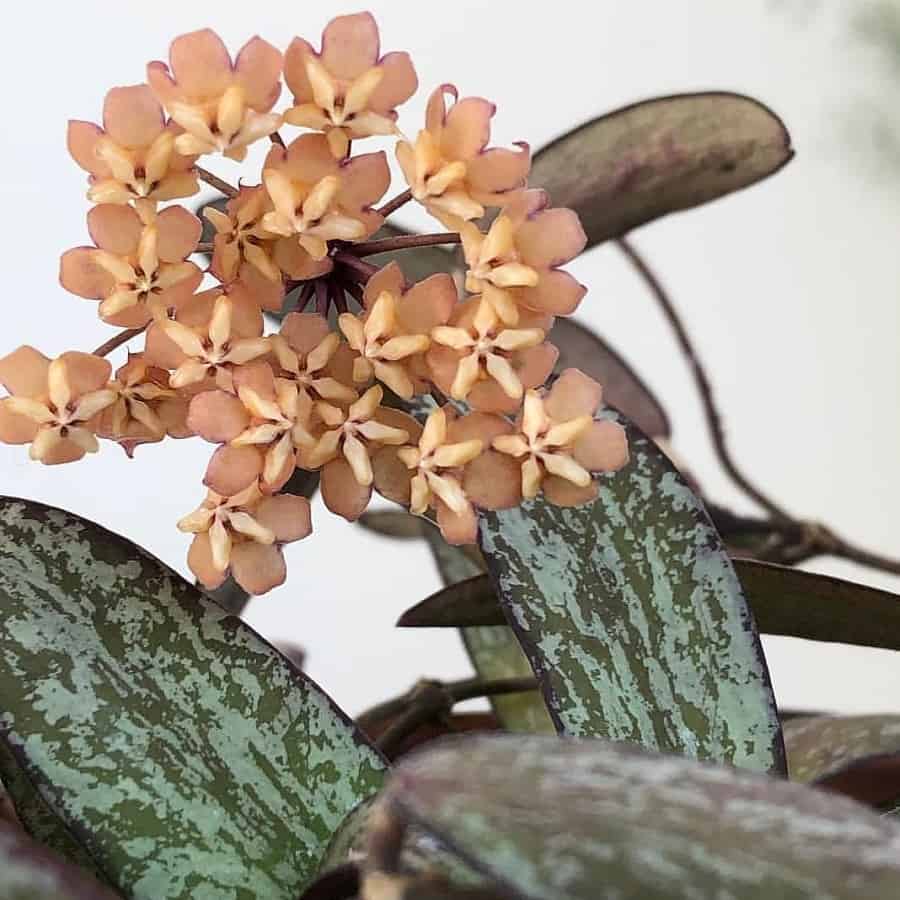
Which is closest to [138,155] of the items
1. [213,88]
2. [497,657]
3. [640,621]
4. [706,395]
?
[213,88]

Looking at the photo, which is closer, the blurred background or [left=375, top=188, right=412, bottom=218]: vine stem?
[left=375, top=188, right=412, bottom=218]: vine stem

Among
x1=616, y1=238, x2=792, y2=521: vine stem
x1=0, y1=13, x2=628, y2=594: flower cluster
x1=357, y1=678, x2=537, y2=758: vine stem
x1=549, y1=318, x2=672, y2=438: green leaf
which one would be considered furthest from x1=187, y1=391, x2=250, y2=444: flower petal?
x1=616, y1=238, x2=792, y2=521: vine stem

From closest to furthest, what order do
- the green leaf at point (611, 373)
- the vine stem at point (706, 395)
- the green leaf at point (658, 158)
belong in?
the green leaf at point (658, 158), the green leaf at point (611, 373), the vine stem at point (706, 395)

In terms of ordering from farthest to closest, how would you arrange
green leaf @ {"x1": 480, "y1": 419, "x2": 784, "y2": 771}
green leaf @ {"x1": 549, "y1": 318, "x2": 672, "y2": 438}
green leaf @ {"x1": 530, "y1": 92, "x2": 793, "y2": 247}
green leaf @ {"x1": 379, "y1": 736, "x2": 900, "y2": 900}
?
1. green leaf @ {"x1": 549, "y1": 318, "x2": 672, "y2": 438}
2. green leaf @ {"x1": 530, "y1": 92, "x2": 793, "y2": 247}
3. green leaf @ {"x1": 480, "y1": 419, "x2": 784, "y2": 771}
4. green leaf @ {"x1": 379, "y1": 736, "x2": 900, "y2": 900}

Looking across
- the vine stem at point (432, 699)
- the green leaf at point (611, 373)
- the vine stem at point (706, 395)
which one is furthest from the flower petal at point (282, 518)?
the vine stem at point (706, 395)

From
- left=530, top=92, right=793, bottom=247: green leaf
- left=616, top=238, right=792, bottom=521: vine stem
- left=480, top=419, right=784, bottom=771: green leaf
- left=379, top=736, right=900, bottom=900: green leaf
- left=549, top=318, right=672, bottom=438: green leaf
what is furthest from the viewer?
left=616, top=238, right=792, bottom=521: vine stem

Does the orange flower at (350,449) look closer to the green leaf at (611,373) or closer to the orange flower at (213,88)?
the orange flower at (213,88)

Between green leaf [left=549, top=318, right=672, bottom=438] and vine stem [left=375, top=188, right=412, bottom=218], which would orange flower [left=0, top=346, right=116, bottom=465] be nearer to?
vine stem [left=375, top=188, right=412, bottom=218]
